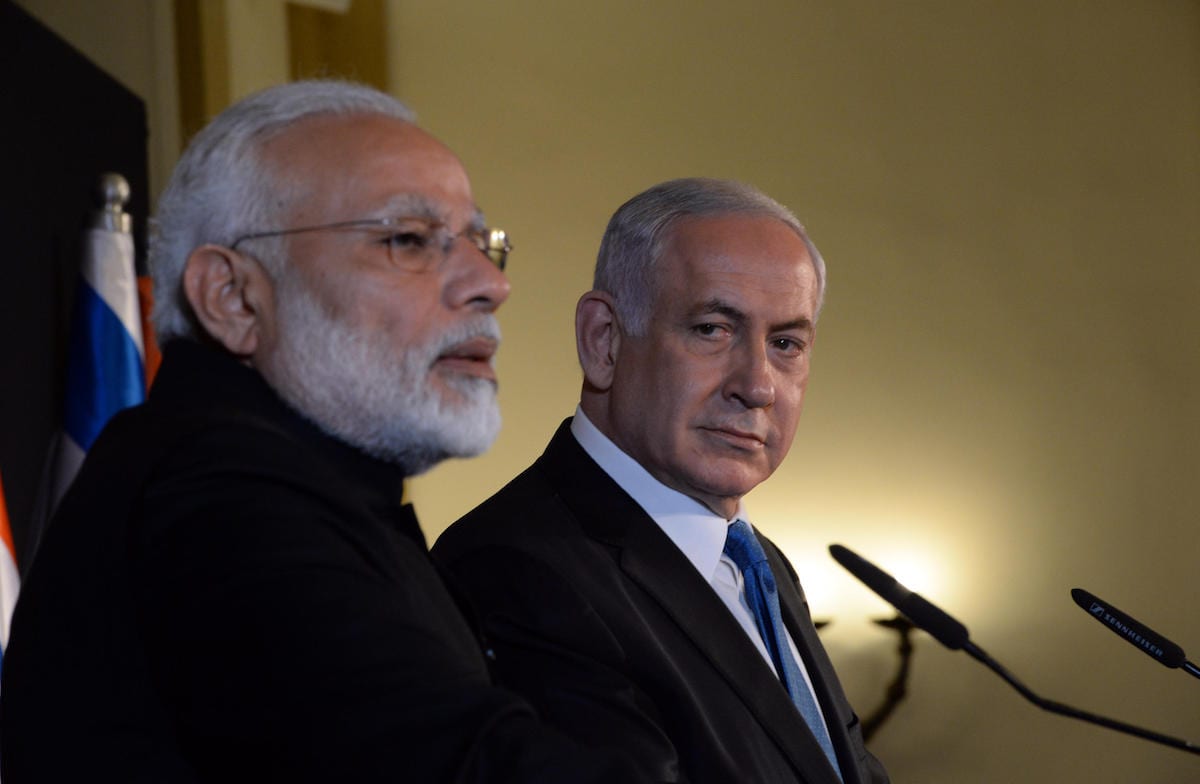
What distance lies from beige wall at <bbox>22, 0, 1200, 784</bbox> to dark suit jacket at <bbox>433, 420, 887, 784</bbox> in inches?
119

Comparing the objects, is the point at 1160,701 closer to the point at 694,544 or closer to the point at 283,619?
the point at 694,544

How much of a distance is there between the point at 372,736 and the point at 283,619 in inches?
4.0

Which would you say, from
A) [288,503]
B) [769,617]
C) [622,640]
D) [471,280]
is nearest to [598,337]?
[769,617]

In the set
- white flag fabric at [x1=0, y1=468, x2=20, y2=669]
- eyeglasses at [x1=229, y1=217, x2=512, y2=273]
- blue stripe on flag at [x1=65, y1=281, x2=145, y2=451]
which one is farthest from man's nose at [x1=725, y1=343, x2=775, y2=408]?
blue stripe on flag at [x1=65, y1=281, x2=145, y2=451]

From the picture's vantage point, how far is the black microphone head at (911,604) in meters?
1.83

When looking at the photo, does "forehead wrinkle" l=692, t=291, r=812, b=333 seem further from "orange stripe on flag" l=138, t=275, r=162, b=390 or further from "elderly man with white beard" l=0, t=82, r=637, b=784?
"orange stripe on flag" l=138, t=275, r=162, b=390

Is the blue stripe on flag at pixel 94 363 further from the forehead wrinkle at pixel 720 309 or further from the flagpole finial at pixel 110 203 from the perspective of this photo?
the forehead wrinkle at pixel 720 309

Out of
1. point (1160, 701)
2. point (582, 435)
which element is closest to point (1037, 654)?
point (1160, 701)

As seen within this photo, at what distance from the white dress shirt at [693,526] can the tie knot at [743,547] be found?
11 mm

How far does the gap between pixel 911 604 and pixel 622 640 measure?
459 millimetres

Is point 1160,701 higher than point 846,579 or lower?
lower

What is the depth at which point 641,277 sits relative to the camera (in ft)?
6.95

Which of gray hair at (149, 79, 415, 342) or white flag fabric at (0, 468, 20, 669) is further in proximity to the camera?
white flag fabric at (0, 468, 20, 669)

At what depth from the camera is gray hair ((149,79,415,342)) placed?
1.32 metres
